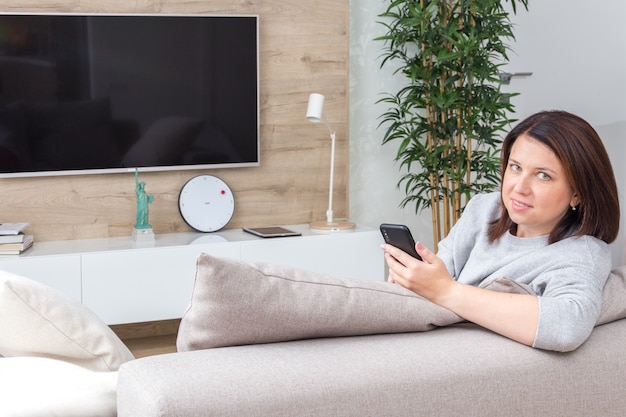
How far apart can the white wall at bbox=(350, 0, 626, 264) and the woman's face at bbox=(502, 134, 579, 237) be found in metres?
2.80

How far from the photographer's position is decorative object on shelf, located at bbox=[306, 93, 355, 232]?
4141mm

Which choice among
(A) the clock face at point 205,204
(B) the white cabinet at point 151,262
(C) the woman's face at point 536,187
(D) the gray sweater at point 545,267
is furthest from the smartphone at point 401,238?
(A) the clock face at point 205,204

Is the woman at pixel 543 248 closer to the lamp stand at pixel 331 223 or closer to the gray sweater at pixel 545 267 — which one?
the gray sweater at pixel 545 267

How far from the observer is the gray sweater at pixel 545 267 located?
1440 millimetres

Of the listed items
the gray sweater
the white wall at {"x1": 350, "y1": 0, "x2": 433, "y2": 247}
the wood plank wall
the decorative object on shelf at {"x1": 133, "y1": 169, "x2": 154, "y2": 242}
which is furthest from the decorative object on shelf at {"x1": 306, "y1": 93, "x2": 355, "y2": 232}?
the gray sweater

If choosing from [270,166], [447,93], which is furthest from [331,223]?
[447,93]

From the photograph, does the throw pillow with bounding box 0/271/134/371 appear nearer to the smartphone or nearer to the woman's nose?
the smartphone

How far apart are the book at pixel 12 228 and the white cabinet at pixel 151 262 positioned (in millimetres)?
105

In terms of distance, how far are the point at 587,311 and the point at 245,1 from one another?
3096mm

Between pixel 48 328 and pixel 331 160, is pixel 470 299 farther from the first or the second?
pixel 331 160

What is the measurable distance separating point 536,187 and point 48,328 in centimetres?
95

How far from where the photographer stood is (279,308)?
1.36m

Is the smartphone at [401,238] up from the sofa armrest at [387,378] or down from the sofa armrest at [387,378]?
up

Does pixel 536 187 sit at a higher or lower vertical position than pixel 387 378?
higher
